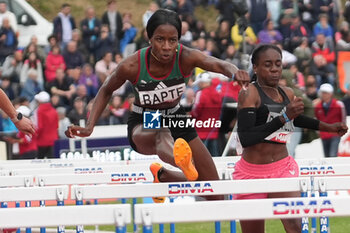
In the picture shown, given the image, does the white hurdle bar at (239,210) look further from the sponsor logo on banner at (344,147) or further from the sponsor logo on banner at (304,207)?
the sponsor logo on banner at (344,147)

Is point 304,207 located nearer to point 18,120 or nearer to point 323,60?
point 18,120

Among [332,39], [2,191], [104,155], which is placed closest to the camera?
[2,191]

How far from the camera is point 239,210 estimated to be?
15.6 feet

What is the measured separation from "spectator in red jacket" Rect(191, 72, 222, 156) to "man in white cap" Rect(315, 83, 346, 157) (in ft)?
5.97

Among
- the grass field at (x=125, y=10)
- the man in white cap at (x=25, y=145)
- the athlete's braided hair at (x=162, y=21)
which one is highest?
the grass field at (x=125, y=10)

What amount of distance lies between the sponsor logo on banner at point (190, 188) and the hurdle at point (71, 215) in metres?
1.71

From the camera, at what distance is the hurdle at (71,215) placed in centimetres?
467

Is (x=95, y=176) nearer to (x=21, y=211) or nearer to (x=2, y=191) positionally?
(x=2, y=191)

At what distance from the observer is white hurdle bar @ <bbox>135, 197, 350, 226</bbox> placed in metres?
4.62

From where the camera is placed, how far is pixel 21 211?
15.3 feet

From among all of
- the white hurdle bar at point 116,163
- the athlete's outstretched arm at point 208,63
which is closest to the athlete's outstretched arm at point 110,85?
the athlete's outstretched arm at point 208,63

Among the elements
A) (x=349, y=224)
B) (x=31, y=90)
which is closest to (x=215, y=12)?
(x=31, y=90)

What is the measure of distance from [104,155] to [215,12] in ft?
17.1

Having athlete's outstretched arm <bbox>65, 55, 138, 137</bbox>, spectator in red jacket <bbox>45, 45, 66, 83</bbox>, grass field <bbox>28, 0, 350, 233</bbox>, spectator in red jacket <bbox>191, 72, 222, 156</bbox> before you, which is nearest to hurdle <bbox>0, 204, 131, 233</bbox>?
athlete's outstretched arm <bbox>65, 55, 138, 137</bbox>
